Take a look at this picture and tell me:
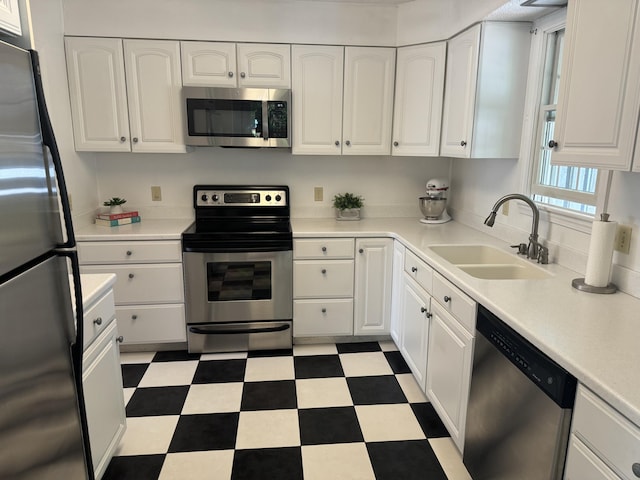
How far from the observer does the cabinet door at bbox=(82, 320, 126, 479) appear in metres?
1.63

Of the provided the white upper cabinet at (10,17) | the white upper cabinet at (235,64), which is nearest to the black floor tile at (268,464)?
the white upper cabinet at (10,17)

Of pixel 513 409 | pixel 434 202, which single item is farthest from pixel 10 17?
pixel 434 202

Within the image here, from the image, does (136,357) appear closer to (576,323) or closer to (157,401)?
(157,401)

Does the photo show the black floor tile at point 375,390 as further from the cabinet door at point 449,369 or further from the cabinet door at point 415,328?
the cabinet door at point 449,369

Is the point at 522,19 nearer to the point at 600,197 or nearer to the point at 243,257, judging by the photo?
the point at 600,197

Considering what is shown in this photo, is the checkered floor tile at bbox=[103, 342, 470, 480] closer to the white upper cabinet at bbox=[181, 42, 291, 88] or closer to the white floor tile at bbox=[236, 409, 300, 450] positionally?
the white floor tile at bbox=[236, 409, 300, 450]

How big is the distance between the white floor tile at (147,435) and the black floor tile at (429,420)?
1275mm

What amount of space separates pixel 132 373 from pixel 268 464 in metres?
1.24

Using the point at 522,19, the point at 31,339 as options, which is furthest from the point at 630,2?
the point at 31,339

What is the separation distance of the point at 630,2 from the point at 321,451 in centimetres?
209

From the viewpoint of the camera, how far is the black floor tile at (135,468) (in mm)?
1868

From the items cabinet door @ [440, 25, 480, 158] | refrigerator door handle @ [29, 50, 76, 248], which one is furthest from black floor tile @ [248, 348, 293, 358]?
refrigerator door handle @ [29, 50, 76, 248]

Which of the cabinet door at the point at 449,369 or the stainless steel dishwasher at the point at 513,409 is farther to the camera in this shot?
the cabinet door at the point at 449,369

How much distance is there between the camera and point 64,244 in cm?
117
